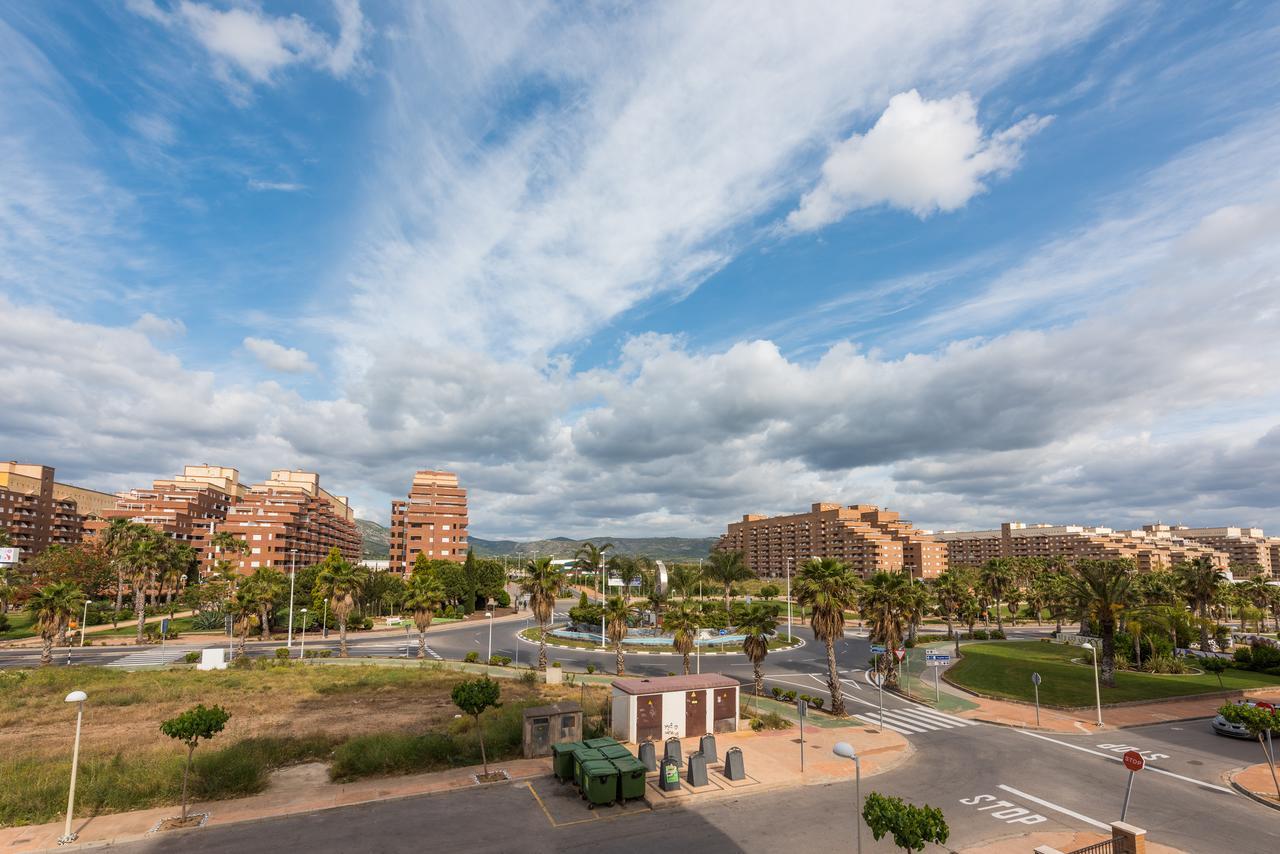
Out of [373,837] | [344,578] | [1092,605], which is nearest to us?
A: [373,837]

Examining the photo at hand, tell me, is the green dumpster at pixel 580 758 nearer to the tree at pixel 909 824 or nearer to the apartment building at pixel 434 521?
the tree at pixel 909 824

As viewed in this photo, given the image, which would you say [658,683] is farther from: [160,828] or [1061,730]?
[1061,730]

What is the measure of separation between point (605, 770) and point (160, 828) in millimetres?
14166

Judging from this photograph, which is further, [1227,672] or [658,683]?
[1227,672]

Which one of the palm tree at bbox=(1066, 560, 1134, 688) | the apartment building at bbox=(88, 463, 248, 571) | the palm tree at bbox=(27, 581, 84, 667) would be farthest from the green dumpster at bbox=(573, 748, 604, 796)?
the apartment building at bbox=(88, 463, 248, 571)

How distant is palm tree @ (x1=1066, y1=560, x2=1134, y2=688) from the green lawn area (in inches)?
78.4

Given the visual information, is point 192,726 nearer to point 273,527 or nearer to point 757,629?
point 757,629

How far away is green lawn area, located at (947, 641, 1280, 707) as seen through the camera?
41.6 m

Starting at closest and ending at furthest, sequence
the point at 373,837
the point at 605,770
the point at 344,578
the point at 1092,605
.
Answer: the point at 373,837 < the point at 605,770 < the point at 1092,605 < the point at 344,578

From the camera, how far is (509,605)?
12031 cm

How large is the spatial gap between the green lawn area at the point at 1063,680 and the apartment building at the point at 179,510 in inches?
5298

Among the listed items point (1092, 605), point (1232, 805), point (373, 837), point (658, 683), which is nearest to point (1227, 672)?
point (1092, 605)

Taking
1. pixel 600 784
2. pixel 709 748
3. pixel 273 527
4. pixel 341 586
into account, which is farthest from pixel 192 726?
pixel 273 527

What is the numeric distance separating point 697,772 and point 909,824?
1238 cm
